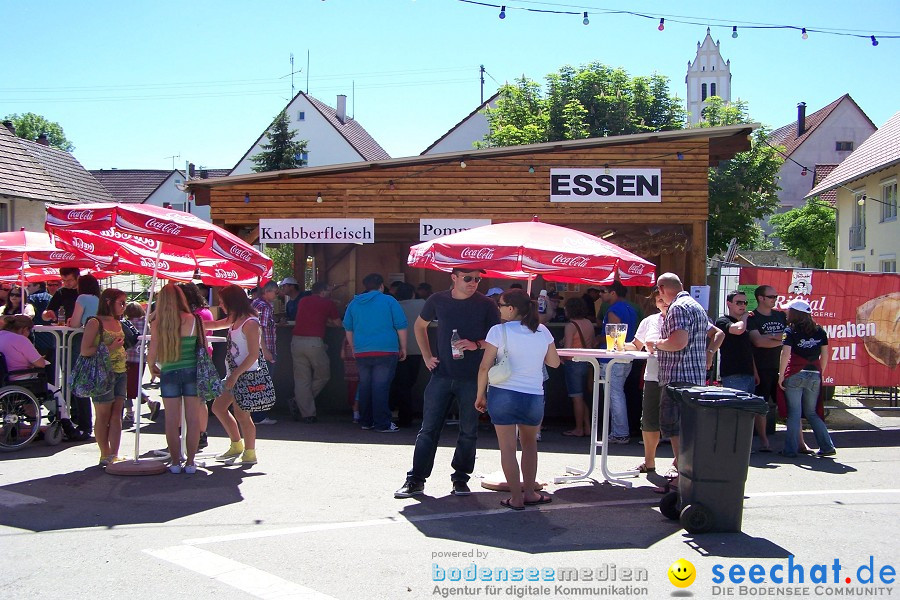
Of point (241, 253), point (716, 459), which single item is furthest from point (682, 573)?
point (241, 253)

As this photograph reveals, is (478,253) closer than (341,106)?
Yes

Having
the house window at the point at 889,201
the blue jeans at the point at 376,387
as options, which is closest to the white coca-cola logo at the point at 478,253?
the blue jeans at the point at 376,387

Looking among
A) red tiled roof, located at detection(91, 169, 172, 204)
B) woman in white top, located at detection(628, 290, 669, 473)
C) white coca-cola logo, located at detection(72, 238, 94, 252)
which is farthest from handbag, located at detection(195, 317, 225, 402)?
red tiled roof, located at detection(91, 169, 172, 204)

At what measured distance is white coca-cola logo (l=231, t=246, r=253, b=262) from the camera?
7988mm

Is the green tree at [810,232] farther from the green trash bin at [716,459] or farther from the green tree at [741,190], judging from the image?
the green trash bin at [716,459]

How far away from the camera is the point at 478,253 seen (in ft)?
24.9

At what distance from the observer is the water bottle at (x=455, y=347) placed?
682 centimetres

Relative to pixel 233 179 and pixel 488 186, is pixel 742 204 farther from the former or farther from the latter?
pixel 233 179

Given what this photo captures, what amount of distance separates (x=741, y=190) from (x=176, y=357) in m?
26.3

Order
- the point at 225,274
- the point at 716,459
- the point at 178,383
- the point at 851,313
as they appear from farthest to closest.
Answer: the point at 851,313 < the point at 225,274 < the point at 178,383 < the point at 716,459

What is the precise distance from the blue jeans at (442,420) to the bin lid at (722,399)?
1689mm

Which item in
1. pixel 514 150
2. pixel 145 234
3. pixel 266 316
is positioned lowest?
pixel 266 316

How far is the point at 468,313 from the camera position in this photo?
700 centimetres

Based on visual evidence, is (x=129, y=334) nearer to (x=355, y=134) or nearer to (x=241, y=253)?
(x=241, y=253)
